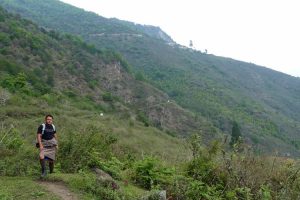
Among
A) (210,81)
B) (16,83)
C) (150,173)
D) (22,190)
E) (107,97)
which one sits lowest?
(107,97)

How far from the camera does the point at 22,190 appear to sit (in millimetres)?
7707

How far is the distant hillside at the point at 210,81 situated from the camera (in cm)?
8431

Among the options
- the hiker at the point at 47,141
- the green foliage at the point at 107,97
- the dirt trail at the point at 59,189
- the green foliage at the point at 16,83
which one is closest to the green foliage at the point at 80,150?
the hiker at the point at 47,141

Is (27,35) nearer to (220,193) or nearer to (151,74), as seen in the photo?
(151,74)

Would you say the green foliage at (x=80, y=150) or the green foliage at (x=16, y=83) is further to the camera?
the green foliage at (x=16, y=83)

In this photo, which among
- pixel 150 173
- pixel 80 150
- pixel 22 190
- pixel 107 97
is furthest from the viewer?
pixel 107 97

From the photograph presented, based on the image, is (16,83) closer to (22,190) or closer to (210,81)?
(22,190)

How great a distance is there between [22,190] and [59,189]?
2.26ft

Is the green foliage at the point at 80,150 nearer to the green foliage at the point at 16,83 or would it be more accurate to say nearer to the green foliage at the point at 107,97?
the green foliage at the point at 16,83

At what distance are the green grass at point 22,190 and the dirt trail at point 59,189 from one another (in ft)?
0.45

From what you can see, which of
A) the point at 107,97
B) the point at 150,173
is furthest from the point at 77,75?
the point at 150,173

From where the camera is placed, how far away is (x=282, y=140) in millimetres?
82000

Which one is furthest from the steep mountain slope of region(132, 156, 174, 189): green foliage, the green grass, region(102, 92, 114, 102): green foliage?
the green grass

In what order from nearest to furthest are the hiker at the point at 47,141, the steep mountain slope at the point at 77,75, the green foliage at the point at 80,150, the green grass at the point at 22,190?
the green grass at the point at 22,190 < the hiker at the point at 47,141 < the green foliage at the point at 80,150 < the steep mountain slope at the point at 77,75
